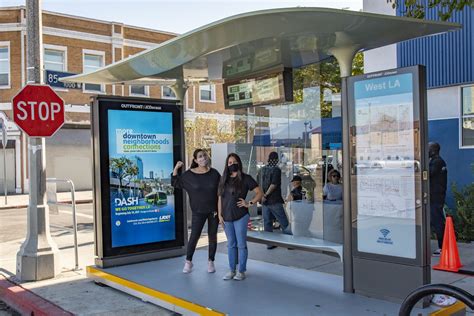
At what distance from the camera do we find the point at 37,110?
24.1 ft

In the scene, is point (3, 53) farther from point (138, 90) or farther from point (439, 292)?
point (439, 292)

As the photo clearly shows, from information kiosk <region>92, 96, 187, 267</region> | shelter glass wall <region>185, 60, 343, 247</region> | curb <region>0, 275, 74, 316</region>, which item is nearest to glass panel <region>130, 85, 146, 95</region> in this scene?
shelter glass wall <region>185, 60, 343, 247</region>

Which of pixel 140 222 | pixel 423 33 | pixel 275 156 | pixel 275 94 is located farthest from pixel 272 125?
pixel 423 33

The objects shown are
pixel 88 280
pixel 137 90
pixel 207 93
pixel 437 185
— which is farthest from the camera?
pixel 207 93

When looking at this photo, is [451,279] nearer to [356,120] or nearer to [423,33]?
[356,120]

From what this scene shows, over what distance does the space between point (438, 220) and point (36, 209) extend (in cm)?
650

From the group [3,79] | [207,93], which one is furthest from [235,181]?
[207,93]

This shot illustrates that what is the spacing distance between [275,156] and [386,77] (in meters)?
3.84

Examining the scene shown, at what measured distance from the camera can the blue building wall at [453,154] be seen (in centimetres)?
1062

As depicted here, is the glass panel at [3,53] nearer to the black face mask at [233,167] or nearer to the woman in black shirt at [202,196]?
the woman in black shirt at [202,196]

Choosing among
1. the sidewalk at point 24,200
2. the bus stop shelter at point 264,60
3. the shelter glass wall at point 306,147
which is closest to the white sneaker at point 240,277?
the bus stop shelter at point 264,60

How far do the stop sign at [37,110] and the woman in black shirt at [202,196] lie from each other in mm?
2291

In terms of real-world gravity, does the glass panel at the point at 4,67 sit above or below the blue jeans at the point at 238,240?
above

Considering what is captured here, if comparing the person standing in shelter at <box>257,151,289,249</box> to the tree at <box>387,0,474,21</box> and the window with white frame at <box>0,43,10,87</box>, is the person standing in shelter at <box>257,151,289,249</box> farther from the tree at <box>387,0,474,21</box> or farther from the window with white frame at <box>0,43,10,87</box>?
the window with white frame at <box>0,43,10,87</box>
